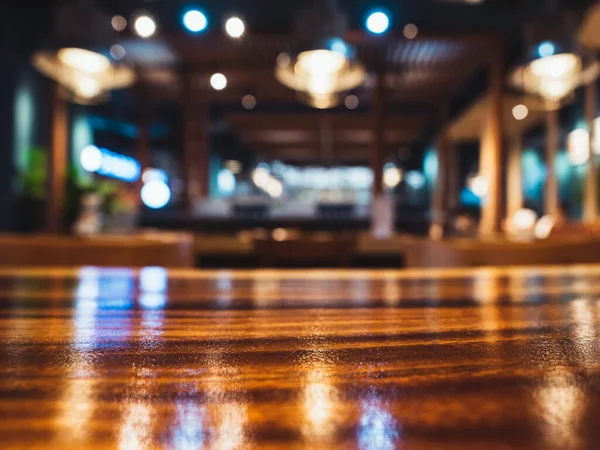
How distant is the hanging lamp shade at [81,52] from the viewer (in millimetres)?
3832

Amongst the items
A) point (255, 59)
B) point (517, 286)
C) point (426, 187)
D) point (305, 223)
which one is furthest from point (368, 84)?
point (517, 286)

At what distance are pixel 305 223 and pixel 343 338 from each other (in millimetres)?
7374

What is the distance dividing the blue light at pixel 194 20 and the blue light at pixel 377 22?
8.72 feet

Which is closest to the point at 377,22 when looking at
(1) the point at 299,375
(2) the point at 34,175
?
(2) the point at 34,175

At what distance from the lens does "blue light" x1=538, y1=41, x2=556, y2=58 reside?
359 cm

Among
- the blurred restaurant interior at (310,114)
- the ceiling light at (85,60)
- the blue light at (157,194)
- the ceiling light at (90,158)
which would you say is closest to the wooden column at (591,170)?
the blurred restaurant interior at (310,114)

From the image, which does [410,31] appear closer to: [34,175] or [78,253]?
[78,253]

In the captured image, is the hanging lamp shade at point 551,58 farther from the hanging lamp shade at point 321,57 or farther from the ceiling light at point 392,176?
the ceiling light at point 392,176

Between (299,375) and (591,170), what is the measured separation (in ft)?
34.4

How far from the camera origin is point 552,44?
11.8 feet

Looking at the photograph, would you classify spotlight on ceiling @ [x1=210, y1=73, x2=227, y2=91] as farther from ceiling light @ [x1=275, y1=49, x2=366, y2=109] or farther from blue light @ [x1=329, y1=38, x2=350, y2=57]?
blue light @ [x1=329, y1=38, x2=350, y2=57]

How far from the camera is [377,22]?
7020 millimetres

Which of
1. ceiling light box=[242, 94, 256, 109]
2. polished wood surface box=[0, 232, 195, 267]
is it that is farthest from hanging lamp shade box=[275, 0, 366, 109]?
ceiling light box=[242, 94, 256, 109]

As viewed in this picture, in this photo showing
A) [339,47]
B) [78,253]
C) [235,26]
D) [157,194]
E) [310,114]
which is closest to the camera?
[78,253]
